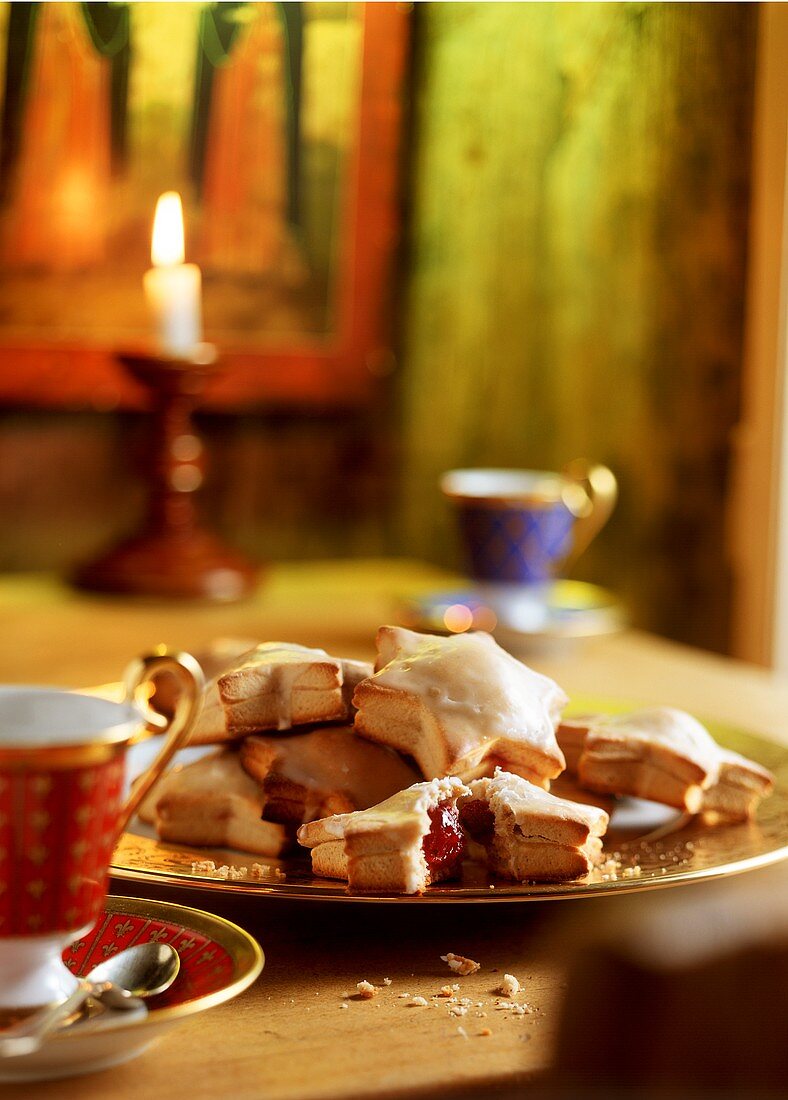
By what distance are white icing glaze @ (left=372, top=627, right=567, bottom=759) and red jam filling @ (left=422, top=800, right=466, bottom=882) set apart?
0.03 m

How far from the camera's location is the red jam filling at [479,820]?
0.69m

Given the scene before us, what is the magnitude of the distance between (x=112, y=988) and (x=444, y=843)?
0.18 meters

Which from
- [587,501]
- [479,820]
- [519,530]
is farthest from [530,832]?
[587,501]

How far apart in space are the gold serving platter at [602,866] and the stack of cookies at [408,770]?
1cm

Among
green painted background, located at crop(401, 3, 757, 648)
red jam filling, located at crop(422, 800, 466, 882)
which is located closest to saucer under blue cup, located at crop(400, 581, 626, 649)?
green painted background, located at crop(401, 3, 757, 648)

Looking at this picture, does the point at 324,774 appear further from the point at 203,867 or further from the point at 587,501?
the point at 587,501

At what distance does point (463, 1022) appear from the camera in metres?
0.60

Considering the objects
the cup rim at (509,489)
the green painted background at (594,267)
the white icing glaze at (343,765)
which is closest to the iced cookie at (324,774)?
Result: the white icing glaze at (343,765)

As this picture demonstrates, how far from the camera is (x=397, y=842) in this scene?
25.4 inches

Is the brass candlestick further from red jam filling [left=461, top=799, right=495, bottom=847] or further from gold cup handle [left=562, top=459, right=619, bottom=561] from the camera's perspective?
red jam filling [left=461, top=799, right=495, bottom=847]

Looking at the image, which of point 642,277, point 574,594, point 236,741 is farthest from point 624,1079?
point 642,277

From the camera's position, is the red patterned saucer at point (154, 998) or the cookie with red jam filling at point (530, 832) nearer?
the red patterned saucer at point (154, 998)

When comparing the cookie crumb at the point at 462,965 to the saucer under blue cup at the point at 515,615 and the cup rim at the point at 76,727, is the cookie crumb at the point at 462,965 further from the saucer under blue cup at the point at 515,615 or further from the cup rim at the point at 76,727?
the saucer under blue cup at the point at 515,615

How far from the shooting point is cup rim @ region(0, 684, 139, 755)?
0.53 metres
